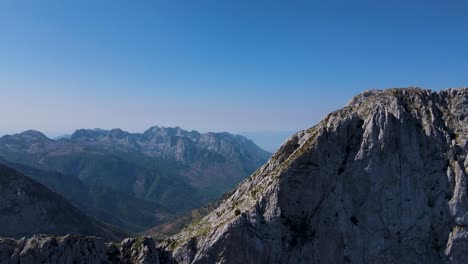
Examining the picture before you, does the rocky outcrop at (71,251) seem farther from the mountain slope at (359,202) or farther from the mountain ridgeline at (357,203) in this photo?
the mountain slope at (359,202)

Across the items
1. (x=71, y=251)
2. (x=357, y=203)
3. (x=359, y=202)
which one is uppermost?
(x=359, y=202)

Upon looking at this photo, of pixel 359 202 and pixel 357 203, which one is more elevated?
pixel 359 202

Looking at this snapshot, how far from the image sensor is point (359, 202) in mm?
112938

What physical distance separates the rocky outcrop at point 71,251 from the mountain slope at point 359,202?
395 inches

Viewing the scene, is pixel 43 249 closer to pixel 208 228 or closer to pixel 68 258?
pixel 68 258

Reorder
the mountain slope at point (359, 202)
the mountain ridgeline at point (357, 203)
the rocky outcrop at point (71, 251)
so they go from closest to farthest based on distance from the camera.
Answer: the rocky outcrop at point (71, 251) < the mountain ridgeline at point (357, 203) < the mountain slope at point (359, 202)

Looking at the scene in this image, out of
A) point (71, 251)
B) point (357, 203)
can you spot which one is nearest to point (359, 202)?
point (357, 203)

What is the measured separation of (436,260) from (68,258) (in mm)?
89957

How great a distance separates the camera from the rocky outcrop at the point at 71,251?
8675 centimetres

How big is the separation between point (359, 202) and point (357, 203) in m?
0.61

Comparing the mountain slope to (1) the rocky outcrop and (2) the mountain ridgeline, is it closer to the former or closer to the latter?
(2) the mountain ridgeline

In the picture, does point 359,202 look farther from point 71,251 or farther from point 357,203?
point 71,251

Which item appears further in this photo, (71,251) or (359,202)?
(359,202)

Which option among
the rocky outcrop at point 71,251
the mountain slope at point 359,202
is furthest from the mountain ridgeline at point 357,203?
the rocky outcrop at point 71,251
